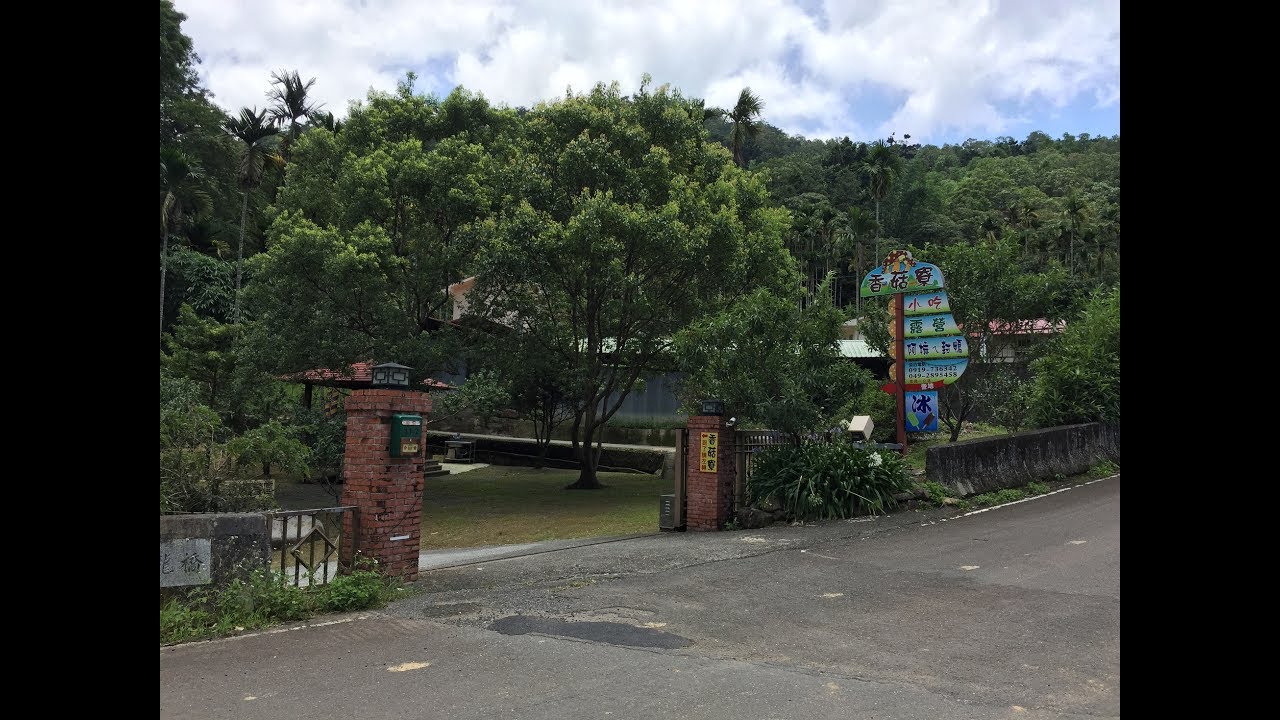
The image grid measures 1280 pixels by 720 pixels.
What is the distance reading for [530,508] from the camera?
19.6 meters

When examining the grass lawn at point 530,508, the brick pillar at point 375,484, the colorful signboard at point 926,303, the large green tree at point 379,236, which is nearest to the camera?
the brick pillar at point 375,484

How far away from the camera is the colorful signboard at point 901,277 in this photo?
14078 mm

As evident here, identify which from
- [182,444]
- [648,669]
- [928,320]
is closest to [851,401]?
[928,320]

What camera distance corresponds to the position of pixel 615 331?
20609mm

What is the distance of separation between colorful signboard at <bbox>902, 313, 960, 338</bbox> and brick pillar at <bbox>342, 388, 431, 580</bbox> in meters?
8.84

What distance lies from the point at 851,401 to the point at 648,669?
851 centimetres

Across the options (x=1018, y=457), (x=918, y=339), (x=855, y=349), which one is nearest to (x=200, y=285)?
(x=855, y=349)

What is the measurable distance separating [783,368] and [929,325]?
2.69 meters

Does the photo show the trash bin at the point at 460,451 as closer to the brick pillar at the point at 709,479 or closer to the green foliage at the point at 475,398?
the green foliage at the point at 475,398

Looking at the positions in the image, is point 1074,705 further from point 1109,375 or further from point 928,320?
point 1109,375

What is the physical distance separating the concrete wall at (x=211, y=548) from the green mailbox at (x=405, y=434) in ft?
4.91

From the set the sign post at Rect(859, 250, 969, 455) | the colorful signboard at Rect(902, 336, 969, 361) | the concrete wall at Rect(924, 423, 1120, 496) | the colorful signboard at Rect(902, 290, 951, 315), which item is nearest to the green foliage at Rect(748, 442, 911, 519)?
the concrete wall at Rect(924, 423, 1120, 496)

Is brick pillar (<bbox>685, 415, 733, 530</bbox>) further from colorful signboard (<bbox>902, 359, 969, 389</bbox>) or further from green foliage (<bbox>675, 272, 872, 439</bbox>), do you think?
colorful signboard (<bbox>902, 359, 969, 389</bbox>)

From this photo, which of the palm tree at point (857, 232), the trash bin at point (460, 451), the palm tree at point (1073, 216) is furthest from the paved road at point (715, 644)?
the palm tree at point (1073, 216)
